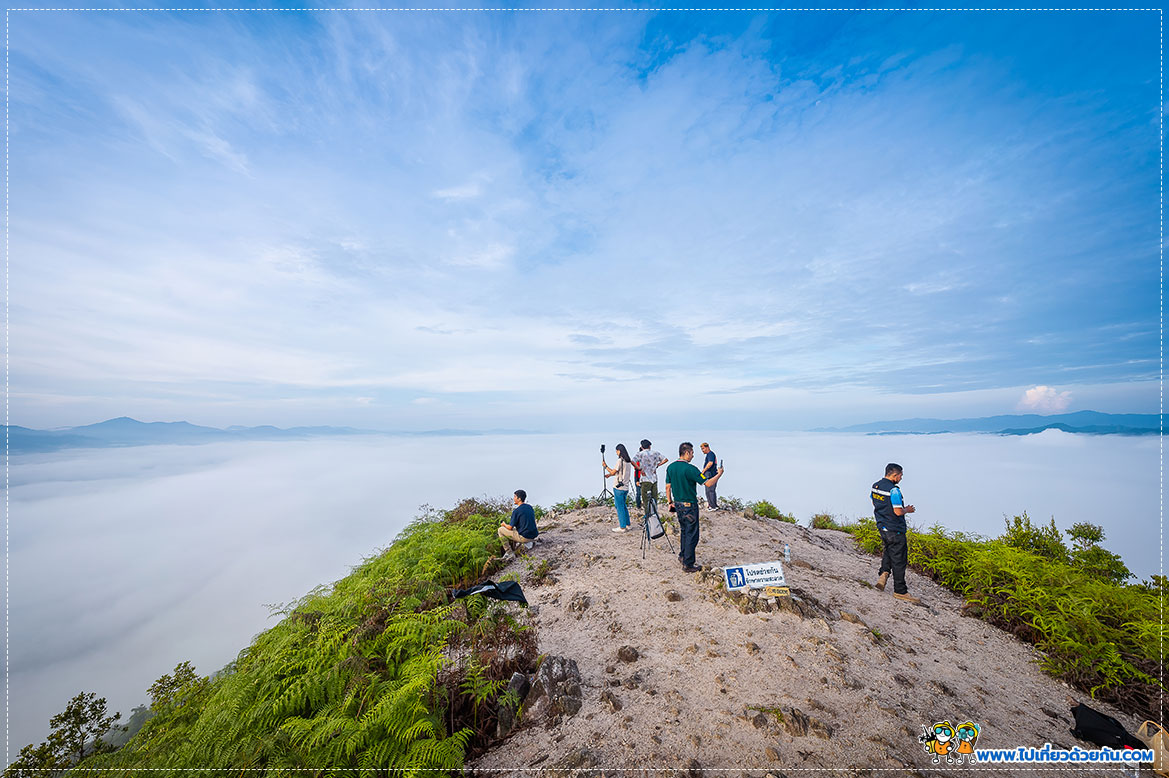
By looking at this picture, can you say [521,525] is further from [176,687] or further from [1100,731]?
[1100,731]

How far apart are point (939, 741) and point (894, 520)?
15.4 ft

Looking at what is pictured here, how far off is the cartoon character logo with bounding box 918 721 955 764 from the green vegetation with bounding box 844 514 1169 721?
3343 mm

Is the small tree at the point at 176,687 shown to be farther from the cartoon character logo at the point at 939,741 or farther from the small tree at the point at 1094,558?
the small tree at the point at 1094,558

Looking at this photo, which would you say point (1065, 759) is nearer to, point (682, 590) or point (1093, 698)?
point (1093, 698)

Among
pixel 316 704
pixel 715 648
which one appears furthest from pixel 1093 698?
pixel 316 704

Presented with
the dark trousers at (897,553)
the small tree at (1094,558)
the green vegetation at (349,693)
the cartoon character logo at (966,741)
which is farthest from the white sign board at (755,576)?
the small tree at (1094,558)

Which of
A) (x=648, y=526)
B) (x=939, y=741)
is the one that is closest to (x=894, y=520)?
(x=939, y=741)

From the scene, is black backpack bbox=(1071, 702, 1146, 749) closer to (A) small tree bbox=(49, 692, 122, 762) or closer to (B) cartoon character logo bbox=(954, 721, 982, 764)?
(B) cartoon character logo bbox=(954, 721, 982, 764)

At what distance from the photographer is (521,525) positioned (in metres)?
11.2

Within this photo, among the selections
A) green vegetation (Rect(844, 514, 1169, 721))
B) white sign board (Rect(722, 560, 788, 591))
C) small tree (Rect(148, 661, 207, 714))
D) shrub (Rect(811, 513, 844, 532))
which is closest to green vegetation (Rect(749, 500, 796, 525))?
shrub (Rect(811, 513, 844, 532))

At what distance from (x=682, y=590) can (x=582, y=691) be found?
Result: 3418 mm

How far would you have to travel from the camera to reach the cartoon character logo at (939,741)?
480 centimetres

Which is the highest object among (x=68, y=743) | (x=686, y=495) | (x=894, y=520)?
(x=686, y=495)

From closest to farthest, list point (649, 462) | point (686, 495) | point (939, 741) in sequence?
point (939, 741), point (686, 495), point (649, 462)
